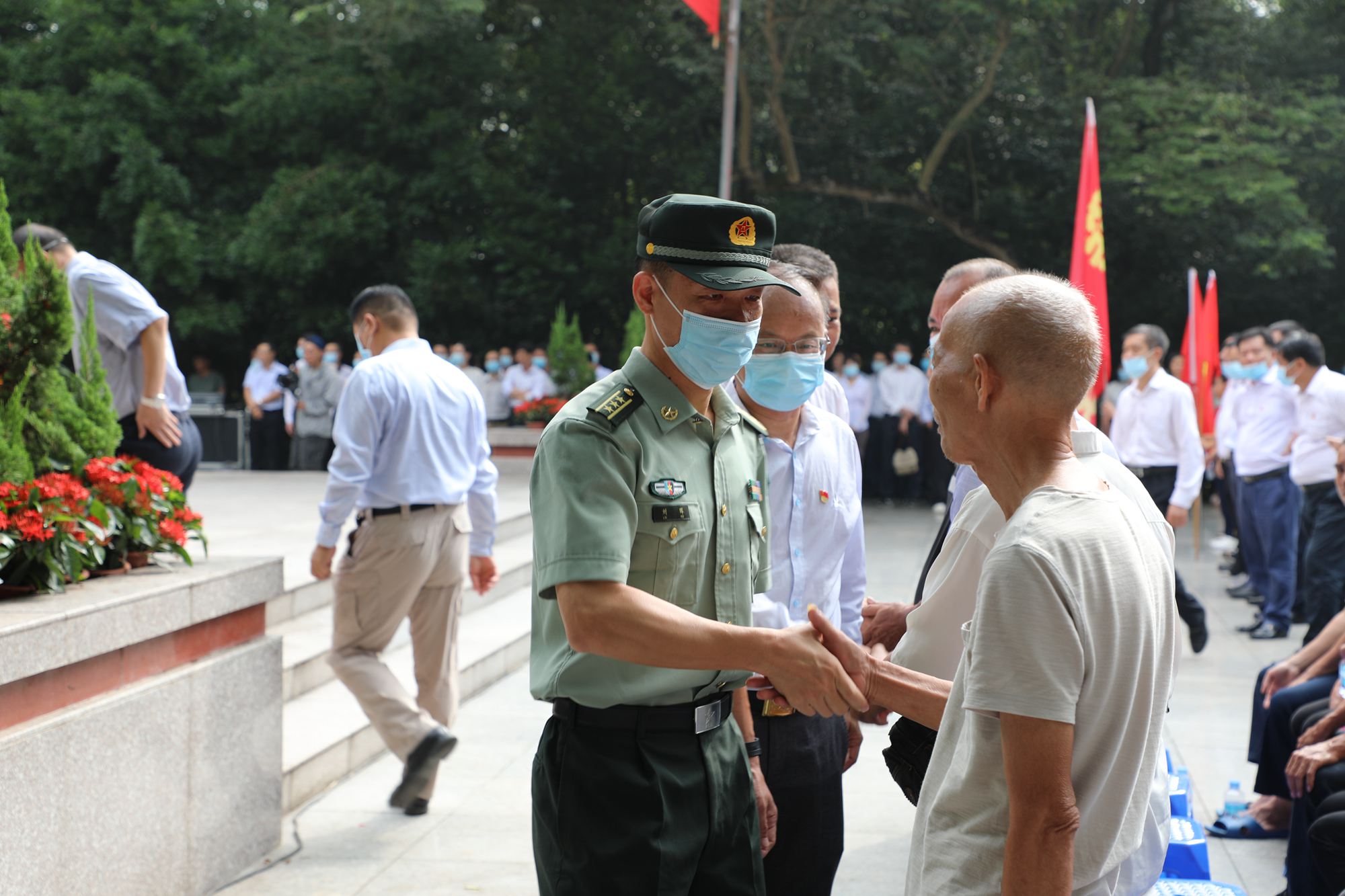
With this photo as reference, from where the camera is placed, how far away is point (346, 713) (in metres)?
5.78

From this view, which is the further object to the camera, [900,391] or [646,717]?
[900,391]

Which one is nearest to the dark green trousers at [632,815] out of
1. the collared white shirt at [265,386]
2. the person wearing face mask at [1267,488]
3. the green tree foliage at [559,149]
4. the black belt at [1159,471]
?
the black belt at [1159,471]

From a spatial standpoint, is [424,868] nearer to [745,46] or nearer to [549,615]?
[549,615]

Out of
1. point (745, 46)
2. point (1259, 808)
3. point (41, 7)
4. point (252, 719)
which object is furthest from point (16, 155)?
point (1259, 808)

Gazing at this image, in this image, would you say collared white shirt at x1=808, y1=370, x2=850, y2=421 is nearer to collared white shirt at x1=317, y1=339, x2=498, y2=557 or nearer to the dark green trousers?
the dark green trousers

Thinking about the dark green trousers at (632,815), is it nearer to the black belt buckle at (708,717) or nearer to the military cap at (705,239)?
the black belt buckle at (708,717)

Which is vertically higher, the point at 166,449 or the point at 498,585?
the point at 166,449

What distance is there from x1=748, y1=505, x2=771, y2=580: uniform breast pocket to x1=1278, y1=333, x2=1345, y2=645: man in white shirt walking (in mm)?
6289

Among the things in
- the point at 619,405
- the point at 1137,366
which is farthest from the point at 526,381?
the point at 619,405

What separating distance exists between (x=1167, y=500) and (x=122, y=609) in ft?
25.0

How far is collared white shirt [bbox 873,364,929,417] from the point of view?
17422 millimetres

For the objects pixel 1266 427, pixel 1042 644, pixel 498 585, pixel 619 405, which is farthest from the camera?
pixel 1266 427

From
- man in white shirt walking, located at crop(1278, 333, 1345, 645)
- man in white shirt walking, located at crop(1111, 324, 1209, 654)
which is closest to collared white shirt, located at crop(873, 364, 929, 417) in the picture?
man in white shirt walking, located at crop(1111, 324, 1209, 654)

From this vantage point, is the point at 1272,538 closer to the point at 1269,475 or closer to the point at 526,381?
the point at 1269,475
